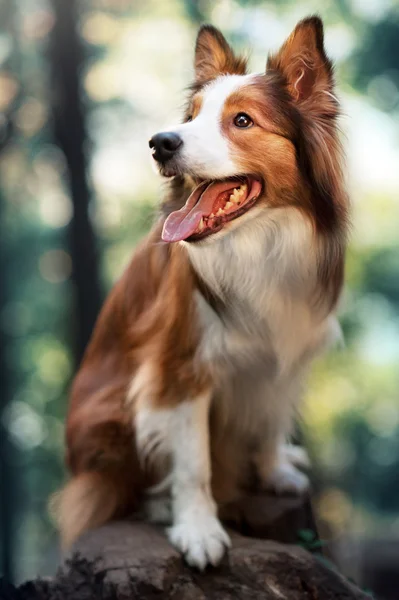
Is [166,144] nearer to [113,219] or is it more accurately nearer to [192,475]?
[192,475]

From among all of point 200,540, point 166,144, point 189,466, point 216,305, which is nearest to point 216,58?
point 166,144

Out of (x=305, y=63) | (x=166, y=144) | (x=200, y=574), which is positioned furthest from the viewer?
(x=200, y=574)

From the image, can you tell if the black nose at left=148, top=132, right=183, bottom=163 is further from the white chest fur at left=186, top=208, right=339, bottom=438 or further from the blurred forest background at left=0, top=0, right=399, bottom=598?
the blurred forest background at left=0, top=0, right=399, bottom=598

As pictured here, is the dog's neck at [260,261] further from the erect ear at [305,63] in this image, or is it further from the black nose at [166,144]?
the erect ear at [305,63]

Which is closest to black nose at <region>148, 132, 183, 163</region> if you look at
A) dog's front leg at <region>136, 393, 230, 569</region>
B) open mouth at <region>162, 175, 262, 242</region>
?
open mouth at <region>162, 175, 262, 242</region>

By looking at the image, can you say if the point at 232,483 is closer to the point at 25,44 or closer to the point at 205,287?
the point at 205,287

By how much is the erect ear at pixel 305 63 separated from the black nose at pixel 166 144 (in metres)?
0.56

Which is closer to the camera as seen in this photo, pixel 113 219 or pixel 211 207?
pixel 211 207

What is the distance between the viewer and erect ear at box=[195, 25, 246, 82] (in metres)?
2.87

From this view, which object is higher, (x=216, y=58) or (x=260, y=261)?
(x=216, y=58)

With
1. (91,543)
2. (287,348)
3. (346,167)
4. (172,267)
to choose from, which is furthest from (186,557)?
(346,167)

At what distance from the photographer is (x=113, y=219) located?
881 cm

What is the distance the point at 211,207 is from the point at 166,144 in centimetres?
27

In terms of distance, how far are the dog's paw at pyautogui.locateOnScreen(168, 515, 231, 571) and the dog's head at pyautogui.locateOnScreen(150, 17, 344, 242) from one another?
1130 millimetres
